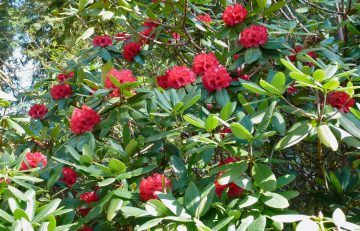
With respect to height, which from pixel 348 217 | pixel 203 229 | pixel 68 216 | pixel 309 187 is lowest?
pixel 309 187

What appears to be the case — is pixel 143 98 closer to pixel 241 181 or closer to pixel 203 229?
pixel 241 181

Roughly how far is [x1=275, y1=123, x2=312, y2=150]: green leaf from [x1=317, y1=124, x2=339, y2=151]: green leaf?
0.15 ft

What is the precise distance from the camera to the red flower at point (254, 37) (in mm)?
2102

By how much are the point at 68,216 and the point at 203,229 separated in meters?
0.77

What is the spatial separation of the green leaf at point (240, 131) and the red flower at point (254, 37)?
0.72 meters

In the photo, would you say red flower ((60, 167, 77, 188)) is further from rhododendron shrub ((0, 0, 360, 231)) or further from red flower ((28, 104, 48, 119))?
red flower ((28, 104, 48, 119))

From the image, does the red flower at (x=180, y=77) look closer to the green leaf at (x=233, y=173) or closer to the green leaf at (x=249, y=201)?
the green leaf at (x=233, y=173)

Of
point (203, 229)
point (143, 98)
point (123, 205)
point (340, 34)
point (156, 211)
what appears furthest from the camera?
point (340, 34)

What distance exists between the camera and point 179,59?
10.7ft

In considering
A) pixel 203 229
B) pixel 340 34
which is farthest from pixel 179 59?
pixel 203 229

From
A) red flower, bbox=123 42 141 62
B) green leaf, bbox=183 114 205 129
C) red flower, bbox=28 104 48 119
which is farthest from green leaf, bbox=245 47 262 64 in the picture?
red flower, bbox=28 104 48 119

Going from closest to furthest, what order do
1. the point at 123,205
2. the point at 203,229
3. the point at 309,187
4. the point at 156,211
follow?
the point at 203,229 → the point at 156,211 → the point at 123,205 → the point at 309,187

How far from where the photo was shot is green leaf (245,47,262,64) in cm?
206

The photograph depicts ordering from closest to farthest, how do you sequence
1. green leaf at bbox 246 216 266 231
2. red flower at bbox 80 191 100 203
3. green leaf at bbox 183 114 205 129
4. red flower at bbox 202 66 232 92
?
green leaf at bbox 246 216 266 231, green leaf at bbox 183 114 205 129, red flower at bbox 80 191 100 203, red flower at bbox 202 66 232 92
